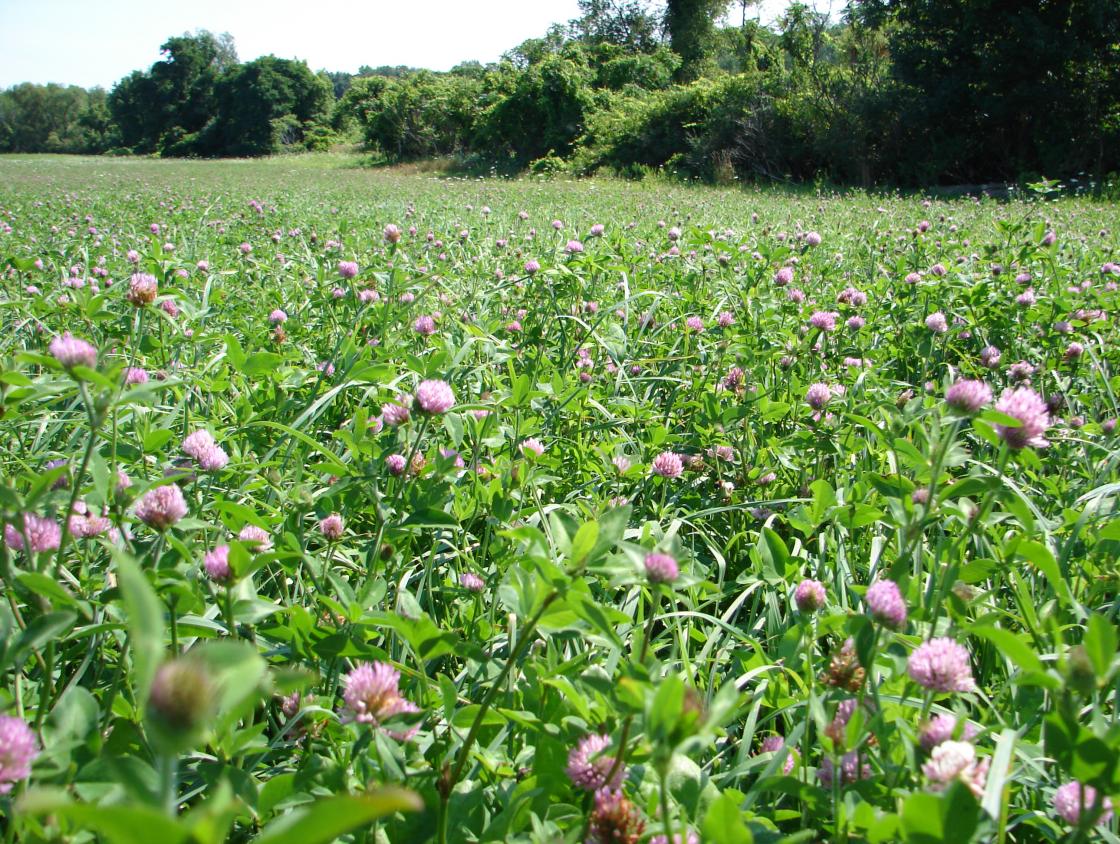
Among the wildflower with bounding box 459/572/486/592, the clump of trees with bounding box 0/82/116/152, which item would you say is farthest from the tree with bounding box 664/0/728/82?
the clump of trees with bounding box 0/82/116/152

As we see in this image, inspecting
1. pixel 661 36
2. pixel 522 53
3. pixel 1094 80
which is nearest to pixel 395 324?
pixel 1094 80

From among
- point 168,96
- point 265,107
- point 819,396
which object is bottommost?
point 819,396

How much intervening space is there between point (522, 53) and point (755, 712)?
32023mm

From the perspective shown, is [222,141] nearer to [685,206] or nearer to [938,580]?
[685,206]

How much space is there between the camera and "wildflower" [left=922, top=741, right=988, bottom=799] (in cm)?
60

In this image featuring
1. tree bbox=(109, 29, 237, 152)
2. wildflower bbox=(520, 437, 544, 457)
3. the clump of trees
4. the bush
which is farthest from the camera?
the clump of trees

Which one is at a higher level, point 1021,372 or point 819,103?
point 819,103

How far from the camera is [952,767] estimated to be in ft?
1.97

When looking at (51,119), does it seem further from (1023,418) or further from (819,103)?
(1023,418)

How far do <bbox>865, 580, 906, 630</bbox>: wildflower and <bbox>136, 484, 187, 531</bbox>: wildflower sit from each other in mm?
698

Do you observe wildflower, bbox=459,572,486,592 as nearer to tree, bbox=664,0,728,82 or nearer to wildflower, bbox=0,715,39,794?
wildflower, bbox=0,715,39,794

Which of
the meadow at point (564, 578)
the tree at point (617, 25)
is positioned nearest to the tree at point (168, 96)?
the tree at point (617, 25)

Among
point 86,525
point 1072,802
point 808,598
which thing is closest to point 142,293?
point 86,525

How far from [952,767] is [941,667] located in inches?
3.4
